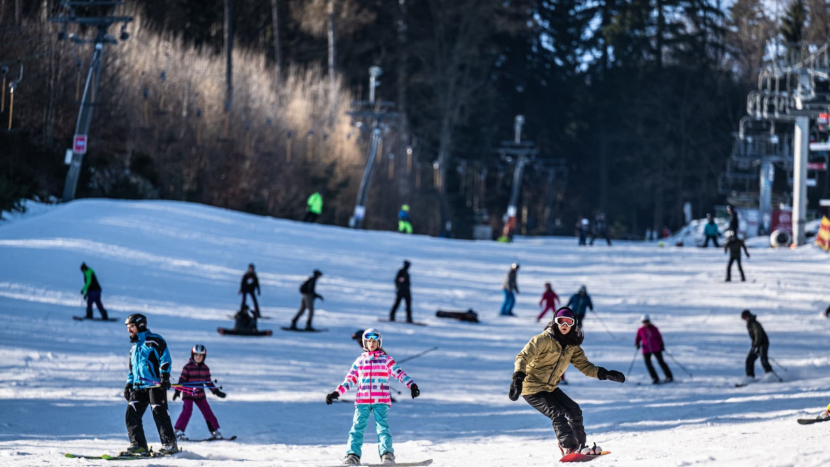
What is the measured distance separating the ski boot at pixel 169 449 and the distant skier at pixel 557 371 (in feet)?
12.1

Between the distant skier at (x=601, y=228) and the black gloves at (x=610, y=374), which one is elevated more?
the distant skier at (x=601, y=228)

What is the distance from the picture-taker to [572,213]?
77.5m

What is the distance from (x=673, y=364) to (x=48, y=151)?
64.2 ft

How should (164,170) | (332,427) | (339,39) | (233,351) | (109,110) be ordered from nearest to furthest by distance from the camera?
(332,427), (233,351), (109,110), (164,170), (339,39)

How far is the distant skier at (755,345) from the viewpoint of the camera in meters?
16.0

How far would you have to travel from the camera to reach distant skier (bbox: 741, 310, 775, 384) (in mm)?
16000

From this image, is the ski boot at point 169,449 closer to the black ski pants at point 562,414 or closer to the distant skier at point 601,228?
the black ski pants at point 562,414

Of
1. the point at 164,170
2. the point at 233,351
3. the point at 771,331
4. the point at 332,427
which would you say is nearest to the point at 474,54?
the point at 164,170

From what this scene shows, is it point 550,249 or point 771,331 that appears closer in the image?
point 771,331

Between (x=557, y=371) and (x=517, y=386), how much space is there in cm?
45

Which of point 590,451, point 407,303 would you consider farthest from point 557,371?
point 407,303

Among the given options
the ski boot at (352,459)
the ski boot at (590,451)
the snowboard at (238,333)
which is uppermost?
the ski boot at (590,451)

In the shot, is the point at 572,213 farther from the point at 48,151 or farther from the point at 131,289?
the point at 131,289

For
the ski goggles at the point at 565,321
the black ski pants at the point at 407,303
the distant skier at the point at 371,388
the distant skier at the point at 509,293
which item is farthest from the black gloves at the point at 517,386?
the distant skier at the point at 509,293
